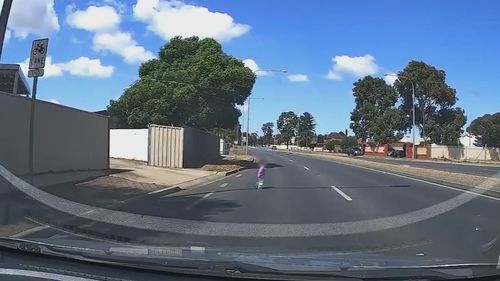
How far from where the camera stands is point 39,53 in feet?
36.6

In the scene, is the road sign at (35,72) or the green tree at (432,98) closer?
the road sign at (35,72)

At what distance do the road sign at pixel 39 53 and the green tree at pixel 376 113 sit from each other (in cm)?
8123

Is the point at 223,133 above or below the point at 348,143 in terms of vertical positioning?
above

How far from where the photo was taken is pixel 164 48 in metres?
42.2

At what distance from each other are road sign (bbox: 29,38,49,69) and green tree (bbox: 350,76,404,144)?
8123 cm

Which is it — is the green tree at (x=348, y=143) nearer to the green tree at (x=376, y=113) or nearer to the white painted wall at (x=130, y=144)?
→ the green tree at (x=376, y=113)

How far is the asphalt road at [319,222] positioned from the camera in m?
8.39

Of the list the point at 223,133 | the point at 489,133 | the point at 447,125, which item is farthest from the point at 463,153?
the point at 223,133

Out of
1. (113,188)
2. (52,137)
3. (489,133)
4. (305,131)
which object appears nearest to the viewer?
(113,188)

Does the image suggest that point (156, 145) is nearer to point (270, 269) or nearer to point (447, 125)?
point (270, 269)

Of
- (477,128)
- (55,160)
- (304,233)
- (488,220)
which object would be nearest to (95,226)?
(304,233)

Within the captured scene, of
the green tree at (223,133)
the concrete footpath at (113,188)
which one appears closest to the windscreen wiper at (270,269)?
the concrete footpath at (113,188)

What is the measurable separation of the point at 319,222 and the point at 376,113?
287 ft

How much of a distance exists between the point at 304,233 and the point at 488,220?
448 cm
